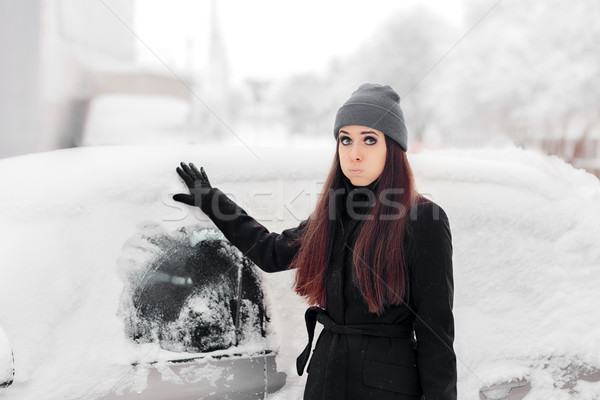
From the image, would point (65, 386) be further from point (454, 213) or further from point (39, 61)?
point (39, 61)

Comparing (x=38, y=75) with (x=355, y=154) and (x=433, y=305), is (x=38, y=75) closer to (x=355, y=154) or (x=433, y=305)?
(x=355, y=154)

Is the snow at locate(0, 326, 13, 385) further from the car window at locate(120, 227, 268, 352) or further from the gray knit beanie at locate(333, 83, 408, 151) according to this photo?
the gray knit beanie at locate(333, 83, 408, 151)

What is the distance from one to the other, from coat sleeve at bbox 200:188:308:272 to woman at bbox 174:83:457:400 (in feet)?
0.24

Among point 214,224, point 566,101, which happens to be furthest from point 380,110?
point 566,101

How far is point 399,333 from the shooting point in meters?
1.70

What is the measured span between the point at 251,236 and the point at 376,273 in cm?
53

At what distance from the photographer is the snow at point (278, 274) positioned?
1.68 m

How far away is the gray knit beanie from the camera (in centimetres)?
179

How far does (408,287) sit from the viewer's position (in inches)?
67.2

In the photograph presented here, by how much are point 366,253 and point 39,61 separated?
14.9ft

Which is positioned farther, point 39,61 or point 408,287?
point 39,61

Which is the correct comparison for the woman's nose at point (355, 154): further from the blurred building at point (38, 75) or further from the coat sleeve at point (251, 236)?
the blurred building at point (38, 75)

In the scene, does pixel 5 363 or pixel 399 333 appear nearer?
pixel 5 363

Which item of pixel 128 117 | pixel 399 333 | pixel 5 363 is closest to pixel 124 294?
pixel 5 363
